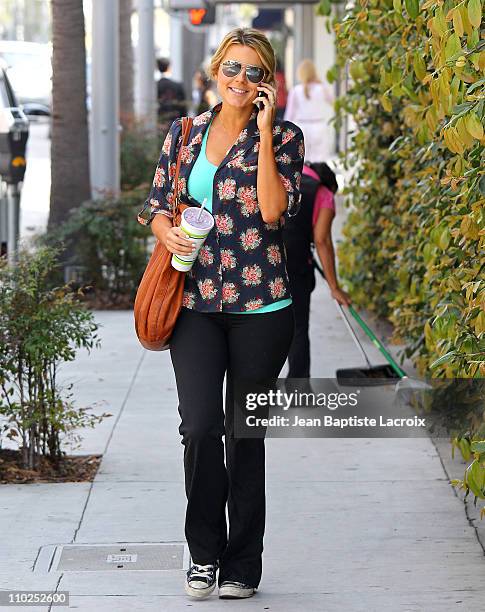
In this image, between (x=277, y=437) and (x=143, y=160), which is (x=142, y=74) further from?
(x=277, y=437)

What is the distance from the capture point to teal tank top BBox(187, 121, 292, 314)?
14.9 feet

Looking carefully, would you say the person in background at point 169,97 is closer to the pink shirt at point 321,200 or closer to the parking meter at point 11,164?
the parking meter at point 11,164

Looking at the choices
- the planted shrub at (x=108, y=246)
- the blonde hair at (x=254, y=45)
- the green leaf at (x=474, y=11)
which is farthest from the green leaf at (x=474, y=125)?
the planted shrub at (x=108, y=246)

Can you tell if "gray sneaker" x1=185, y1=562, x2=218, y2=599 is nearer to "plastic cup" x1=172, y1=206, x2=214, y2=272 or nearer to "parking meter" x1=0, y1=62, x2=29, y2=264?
"plastic cup" x1=172, y1=206, x2=214, y2=272

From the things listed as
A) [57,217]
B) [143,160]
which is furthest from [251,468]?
[143,160]

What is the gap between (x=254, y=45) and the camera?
14.8 ft

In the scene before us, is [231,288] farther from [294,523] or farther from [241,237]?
[294,523]

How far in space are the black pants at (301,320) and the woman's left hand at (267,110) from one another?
2.90 meters

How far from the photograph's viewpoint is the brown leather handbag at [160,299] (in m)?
4.50

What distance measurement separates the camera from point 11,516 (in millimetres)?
5617

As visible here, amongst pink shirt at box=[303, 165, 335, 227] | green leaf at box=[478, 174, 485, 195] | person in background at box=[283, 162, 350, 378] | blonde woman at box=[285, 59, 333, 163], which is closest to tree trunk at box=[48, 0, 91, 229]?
person in background at box=[283, 162, 350, 378]

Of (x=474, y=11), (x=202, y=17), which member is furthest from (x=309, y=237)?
(x=202, y=17)

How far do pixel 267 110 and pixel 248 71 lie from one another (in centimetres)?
14

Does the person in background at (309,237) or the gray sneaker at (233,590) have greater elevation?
the person in background at (309,237)
